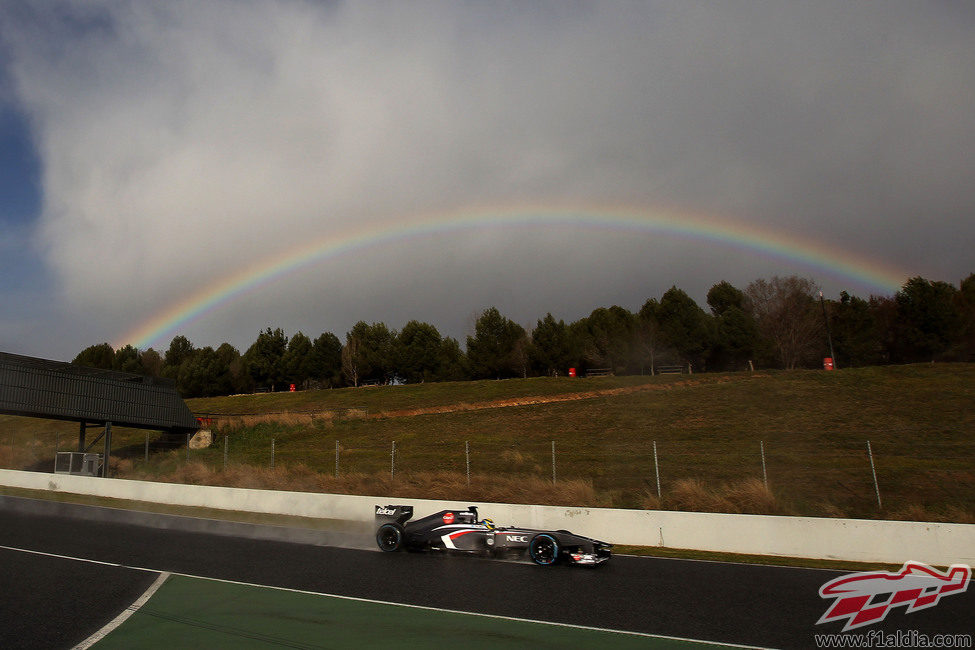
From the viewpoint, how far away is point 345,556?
1495cm

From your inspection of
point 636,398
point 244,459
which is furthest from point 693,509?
point 636,398

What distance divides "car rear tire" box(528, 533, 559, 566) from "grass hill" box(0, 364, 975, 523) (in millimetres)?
7618

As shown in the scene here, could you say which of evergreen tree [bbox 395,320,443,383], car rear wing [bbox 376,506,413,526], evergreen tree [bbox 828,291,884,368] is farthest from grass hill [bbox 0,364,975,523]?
evergreen tree [bbox 395,320,443,383]

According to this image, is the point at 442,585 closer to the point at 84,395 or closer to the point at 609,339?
the point at 84,395

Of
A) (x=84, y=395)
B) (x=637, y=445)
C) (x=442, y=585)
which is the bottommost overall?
(x=442, y=585)

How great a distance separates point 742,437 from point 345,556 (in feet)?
94.2

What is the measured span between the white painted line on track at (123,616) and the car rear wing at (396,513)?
18.4ft

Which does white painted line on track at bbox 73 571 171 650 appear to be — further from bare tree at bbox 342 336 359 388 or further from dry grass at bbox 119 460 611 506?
bare tree at bbox 342 336 359 388

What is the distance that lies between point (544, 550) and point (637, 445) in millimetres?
24001

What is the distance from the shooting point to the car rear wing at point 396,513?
16.0 m

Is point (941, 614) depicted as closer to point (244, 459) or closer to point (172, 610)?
point (172, 610)

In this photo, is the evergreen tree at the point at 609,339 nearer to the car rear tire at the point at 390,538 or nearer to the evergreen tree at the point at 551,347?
the evergreen tree at the point at 551,347

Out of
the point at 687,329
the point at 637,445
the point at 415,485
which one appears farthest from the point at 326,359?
the point at 415,485

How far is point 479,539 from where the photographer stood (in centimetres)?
1462
